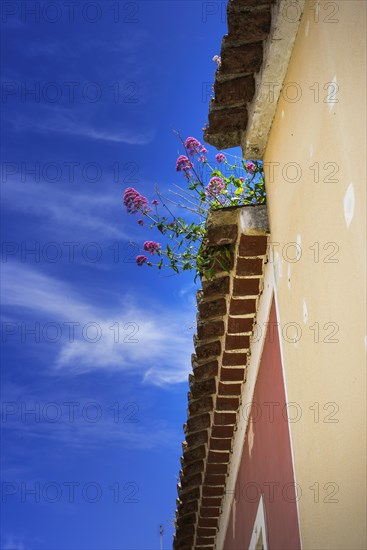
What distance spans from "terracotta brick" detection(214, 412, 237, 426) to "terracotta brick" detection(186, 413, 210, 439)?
3.8 inches

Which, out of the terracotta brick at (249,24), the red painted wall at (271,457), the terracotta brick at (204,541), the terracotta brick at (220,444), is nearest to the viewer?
the terracotta brick at (249,24)

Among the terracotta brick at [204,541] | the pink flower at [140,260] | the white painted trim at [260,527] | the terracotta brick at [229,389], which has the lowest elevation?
the white painted trim at [260,527]

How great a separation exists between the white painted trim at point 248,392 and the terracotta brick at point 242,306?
62 millimetres

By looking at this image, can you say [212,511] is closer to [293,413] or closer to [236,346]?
[236,346]

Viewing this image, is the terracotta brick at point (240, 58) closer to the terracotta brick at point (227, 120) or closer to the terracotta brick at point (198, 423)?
the terracotta brick at point (227, 120)

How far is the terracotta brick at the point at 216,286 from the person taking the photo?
5078mm

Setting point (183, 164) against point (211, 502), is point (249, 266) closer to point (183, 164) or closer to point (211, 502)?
point (183, 164)

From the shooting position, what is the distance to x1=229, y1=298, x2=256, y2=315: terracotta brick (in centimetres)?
507

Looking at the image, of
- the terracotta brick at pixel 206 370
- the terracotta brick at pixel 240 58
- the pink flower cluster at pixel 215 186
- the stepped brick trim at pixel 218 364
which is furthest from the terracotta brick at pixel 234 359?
the terracotta brick at pixel 240 58

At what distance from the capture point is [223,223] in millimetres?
Answer: 4730

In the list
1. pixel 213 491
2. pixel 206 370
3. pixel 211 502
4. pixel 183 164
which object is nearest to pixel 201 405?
pixel 206 370

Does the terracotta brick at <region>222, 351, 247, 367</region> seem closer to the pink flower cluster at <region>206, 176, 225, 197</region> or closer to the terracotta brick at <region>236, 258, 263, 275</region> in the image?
the terracotta brick at <region>236, 258, 263, 275</region>

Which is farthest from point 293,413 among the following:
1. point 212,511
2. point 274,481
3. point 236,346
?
point 212,511

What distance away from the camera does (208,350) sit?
551 cm
